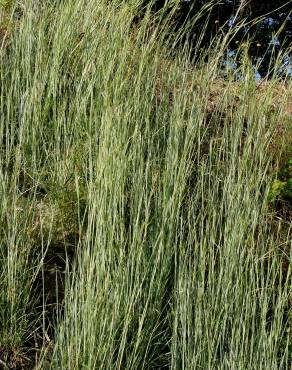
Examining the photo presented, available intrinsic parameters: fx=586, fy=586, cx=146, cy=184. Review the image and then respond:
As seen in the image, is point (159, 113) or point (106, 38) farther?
point (106, 38)

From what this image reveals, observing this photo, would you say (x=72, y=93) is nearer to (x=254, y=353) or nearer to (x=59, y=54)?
(x=59, y=54)

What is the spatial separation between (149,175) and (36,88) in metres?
0.68

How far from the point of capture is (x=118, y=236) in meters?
1.64

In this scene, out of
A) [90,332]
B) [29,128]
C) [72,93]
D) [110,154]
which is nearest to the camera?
[90,332]

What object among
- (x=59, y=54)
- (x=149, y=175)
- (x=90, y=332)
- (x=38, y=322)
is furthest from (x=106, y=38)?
(x=90, y=332)

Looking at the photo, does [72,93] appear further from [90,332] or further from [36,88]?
[90,332]

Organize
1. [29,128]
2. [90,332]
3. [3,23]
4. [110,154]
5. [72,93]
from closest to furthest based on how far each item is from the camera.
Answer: [90,332] < [110,154] < [29,128] < [72,93] < [3,23]

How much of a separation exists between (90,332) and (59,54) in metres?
1.44

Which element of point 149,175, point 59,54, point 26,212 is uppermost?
point 59,54

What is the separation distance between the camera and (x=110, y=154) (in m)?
1.69

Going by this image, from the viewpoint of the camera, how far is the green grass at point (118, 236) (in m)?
1.48

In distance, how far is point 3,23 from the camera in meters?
3.05

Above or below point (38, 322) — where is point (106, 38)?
above

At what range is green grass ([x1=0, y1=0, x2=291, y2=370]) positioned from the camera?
1.48 m
